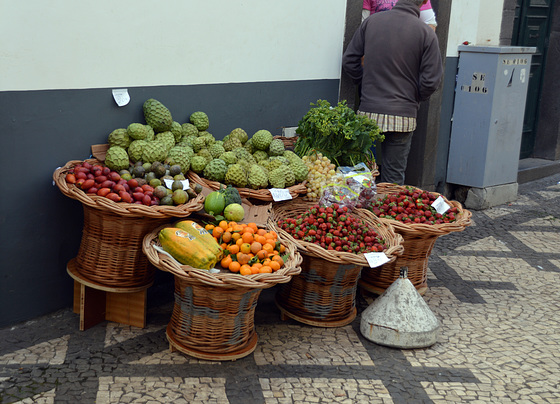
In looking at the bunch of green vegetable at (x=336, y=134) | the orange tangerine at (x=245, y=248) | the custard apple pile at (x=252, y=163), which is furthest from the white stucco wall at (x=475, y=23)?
the orange tangerine at (x=245, y=248)

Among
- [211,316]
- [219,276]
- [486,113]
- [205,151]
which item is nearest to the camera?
Answer: [219,276]

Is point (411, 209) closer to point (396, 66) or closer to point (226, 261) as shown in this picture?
point (396, 66)

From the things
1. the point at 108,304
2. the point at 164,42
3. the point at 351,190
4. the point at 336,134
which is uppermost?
the point at 164,42

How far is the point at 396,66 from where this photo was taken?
5.64m

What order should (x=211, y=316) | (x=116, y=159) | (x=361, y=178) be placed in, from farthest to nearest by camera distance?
(x=361, y=178)
(x=116, y=159)
(x=211, y=316)

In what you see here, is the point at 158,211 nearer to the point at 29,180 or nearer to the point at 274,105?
the point at 29,180

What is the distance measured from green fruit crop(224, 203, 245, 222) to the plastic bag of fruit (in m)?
0.82

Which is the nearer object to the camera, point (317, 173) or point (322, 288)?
point (322, 288)

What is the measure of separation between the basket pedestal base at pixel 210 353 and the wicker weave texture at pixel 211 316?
12 millimetres

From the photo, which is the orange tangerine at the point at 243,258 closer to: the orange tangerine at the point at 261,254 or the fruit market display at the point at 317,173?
the orange tangerine at the point at 261,254

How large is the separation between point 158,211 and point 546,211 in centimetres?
528

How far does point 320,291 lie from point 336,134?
4.80 feet

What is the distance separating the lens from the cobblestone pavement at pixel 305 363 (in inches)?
138

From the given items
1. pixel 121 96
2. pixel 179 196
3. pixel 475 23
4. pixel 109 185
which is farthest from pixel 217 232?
pixel 475 23
